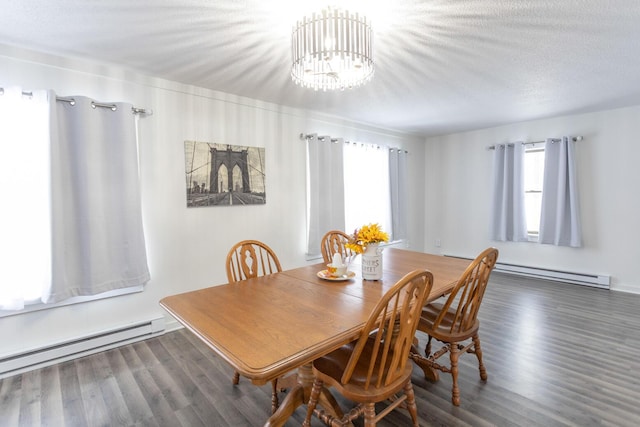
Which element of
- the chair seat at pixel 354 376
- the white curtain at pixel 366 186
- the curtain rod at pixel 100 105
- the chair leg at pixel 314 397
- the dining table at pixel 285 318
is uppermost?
the curtain rod at pixel 100 105

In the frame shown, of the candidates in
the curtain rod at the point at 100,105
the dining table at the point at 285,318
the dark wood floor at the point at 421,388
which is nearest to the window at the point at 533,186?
the dark wood floor at the point at 421,388

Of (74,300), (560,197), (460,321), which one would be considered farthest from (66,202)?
(560,197)

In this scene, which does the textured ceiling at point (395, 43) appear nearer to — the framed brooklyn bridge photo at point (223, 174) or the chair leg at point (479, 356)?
the framed brooklyn bridge photo at point (223, 174)

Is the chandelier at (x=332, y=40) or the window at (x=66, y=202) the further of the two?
the window at (x=66, y=202)

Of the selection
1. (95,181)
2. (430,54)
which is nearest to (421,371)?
(430,54)

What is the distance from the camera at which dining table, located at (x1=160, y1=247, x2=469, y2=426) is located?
1.15m

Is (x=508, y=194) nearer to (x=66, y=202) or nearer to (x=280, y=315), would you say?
(x=280, y=315)

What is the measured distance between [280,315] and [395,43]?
190 cm

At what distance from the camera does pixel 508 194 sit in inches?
187

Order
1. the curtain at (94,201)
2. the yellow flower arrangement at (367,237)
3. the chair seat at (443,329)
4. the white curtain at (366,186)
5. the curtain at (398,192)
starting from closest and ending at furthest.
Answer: the chair seat at (443,329) < the yellow flower arrangement at (367,237) < the curtain at (94,201) < the white curtain at (366,186) < the curtain at (398,192)

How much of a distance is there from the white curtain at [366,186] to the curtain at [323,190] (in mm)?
255

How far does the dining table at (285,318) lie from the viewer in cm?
115

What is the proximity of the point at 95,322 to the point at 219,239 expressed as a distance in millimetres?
1226

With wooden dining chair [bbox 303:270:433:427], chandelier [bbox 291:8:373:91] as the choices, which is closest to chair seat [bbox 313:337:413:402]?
wooden dining chair [bbox 303:270:433:427]
